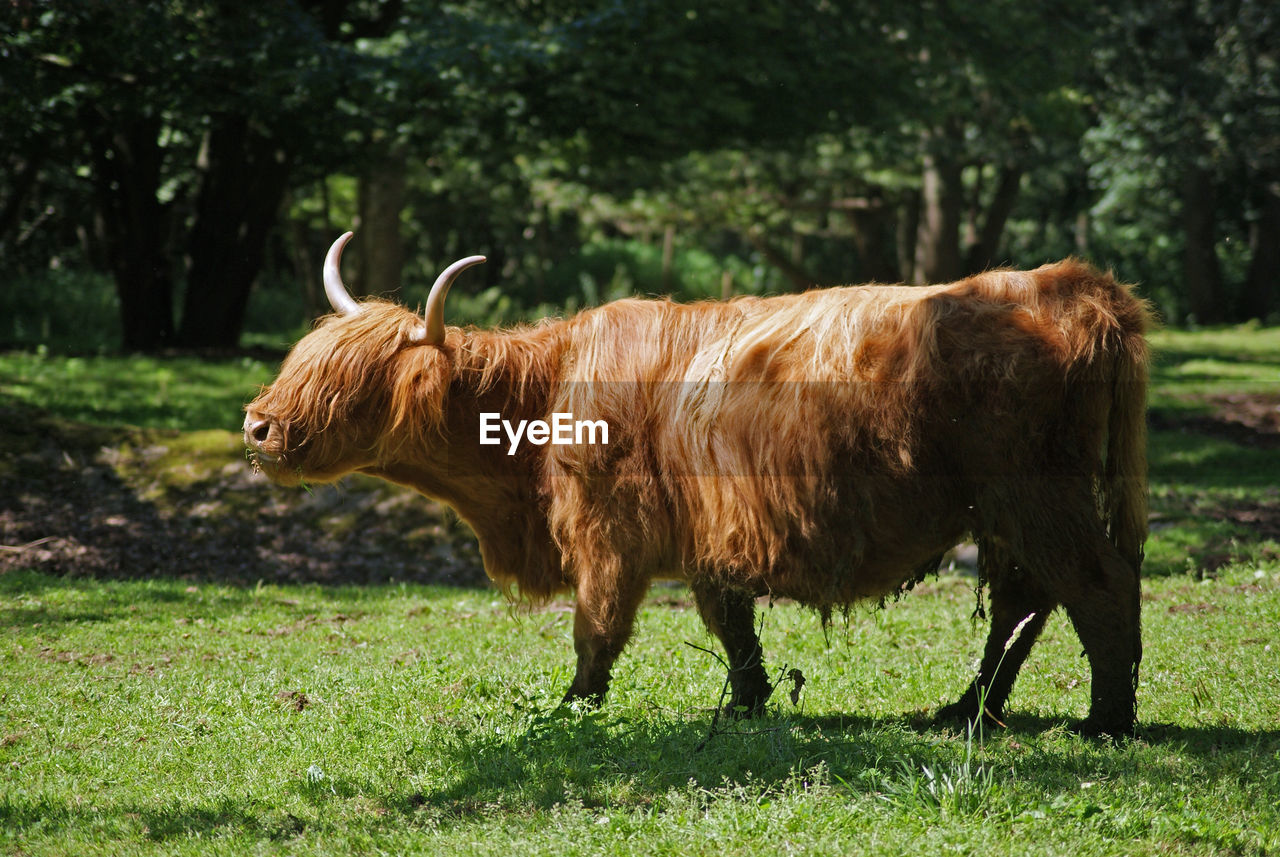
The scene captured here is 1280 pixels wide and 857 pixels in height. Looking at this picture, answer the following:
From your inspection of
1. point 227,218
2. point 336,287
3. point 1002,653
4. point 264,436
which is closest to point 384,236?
point 227,218

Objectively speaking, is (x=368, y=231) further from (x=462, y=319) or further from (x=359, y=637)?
(x=359, y=637)

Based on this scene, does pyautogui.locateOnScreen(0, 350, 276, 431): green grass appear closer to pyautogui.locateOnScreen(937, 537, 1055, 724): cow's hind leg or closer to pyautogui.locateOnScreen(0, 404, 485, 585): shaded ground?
pyautogui.locateOnScreen(0, 404, 485, 585): shaded ground

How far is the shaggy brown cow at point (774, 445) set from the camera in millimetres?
4273

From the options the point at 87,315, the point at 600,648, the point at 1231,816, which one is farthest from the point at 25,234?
the point at 1231,816

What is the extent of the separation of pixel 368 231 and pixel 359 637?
517 inches

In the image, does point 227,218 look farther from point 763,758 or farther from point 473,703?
point 763,758

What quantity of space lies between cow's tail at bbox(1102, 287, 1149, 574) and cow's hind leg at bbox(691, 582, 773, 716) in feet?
4.84

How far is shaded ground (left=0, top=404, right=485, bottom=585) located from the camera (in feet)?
29.1

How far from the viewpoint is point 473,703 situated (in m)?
5.16

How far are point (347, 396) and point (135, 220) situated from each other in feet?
37.6

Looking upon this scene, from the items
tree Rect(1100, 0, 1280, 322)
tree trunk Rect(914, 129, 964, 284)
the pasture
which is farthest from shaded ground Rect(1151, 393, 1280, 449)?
A: tree Rect(1100, 0, 1280, 322)

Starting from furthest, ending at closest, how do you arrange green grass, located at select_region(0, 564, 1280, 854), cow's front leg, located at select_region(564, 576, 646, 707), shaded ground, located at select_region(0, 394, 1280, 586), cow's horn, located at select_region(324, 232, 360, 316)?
shaded ground, located at select_region(0, 394, 1280, 586), cow's horn, located at select_region(324, 232, 360, 316), cow's front leg, located at select_region(564, 576, 646, 707), green grass, located at select_region(0, 564, 1280, 854)

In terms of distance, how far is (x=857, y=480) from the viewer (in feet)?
14.3

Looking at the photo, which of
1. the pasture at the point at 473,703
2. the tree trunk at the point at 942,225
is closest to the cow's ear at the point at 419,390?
the pasture at the point at 473,703
